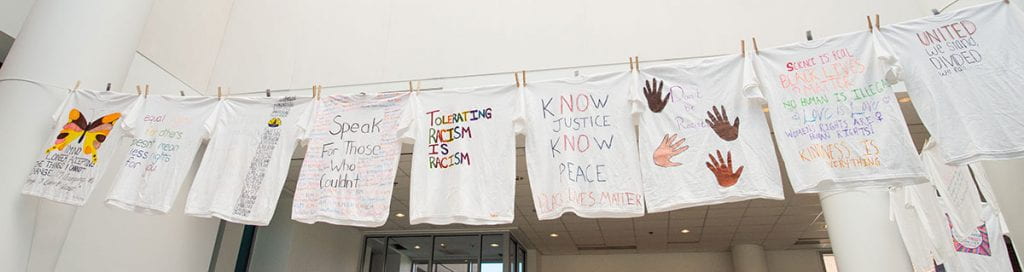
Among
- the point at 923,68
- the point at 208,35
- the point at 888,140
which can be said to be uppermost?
the point at 208,35

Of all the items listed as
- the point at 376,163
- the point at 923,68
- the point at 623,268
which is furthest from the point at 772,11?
the point at 623,268

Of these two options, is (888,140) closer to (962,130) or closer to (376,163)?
(962,130)

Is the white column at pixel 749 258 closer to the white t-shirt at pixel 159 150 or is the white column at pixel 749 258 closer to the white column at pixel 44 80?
the white t-shirt at pixel 159 150

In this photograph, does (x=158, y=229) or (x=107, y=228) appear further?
(x=158, y=229)

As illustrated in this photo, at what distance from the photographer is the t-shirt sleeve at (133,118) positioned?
3.21 m

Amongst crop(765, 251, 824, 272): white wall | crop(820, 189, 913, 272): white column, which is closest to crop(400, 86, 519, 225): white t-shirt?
crop(820, 189, 913, 272): white column

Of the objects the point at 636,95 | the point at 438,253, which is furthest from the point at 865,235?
the point at 438,253

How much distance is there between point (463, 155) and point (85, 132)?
2.39 meters

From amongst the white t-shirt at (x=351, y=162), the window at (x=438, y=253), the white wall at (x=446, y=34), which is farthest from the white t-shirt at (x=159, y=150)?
the window at (x=438, y=253)

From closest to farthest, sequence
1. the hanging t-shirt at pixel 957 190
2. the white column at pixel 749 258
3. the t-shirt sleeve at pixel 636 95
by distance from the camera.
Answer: the t-shirt sleeve at pixel 636 95 < the hanging t-shirt at pixel 957 190 < the white column at pixel 749 258

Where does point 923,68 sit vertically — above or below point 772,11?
below

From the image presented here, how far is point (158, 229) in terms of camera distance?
412 cm

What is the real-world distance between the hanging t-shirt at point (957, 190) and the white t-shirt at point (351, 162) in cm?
316

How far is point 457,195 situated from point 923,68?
2251 millimetres
